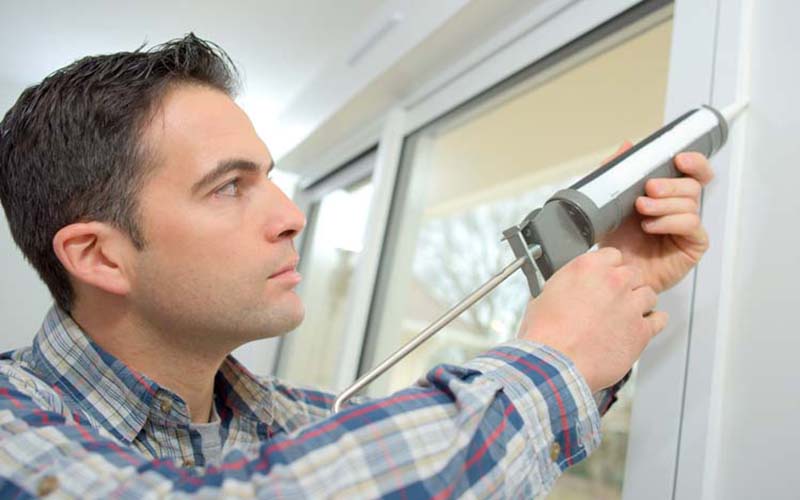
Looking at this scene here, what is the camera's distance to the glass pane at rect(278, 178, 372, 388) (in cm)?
202

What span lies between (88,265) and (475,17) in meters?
0.85

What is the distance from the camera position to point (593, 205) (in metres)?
0.58

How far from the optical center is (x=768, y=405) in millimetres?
607

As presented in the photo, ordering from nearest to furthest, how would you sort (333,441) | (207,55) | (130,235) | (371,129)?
1. (333,441)
2. (130,235)
3. (207,55)
4. (371,129)

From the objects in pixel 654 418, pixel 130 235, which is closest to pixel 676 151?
pixel 654 418

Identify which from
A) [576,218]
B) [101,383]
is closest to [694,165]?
[576,218]

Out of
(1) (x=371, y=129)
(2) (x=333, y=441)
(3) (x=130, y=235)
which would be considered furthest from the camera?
(1) (x=371, y=129)

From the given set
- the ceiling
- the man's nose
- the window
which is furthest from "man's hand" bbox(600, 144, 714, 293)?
the window

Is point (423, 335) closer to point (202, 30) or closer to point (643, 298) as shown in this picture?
point (643, 298)

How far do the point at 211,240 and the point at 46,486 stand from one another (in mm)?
309

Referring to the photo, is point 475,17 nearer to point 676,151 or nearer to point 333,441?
point 676,151

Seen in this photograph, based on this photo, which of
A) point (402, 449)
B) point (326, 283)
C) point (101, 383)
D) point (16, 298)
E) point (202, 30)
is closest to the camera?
point (402, 449)

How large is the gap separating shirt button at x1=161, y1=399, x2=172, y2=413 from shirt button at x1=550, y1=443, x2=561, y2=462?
1.41 ft

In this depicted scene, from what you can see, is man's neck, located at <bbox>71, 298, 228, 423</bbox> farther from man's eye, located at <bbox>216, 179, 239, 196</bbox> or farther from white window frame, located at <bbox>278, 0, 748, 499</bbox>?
white window frame, located at <bbox>278, 0, 748, 499</bbox>
